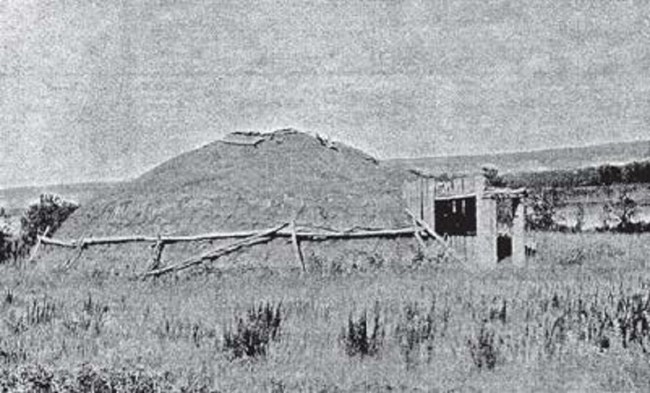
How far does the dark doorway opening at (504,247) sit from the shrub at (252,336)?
12673 mm

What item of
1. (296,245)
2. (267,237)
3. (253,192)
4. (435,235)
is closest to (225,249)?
(267,237)

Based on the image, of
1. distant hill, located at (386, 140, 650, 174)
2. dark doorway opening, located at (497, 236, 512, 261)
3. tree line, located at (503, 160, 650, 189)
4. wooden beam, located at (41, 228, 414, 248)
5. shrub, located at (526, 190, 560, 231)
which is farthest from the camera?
distant hill, located at (386, 140, 650, 174)

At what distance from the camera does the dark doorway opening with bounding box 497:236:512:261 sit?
2327cm

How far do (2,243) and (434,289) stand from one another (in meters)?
14.1

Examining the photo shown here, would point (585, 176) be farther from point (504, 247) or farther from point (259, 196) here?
point (259, 196)

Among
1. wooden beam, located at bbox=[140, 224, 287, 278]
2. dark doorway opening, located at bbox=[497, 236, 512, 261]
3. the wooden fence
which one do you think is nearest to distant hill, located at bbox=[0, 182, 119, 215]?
dark doorway opening, located at bbox=[497, 236, 512, 261]

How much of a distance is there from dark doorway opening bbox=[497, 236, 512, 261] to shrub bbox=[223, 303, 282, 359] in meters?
12.7

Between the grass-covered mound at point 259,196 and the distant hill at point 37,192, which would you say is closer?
the grass-covered mound at point 259,196

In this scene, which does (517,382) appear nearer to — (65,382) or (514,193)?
(65,382)

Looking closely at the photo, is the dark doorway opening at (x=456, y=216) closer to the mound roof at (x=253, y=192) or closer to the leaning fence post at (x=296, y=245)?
the mound roof at (x=253, y=192)

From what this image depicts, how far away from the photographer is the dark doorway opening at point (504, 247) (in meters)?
23.3

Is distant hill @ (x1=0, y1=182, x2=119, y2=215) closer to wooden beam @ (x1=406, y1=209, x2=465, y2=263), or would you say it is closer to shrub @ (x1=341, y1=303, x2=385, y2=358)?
wooden beam @ (x1=406, y1=209, x2=465, y2=263)

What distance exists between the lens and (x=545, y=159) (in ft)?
246

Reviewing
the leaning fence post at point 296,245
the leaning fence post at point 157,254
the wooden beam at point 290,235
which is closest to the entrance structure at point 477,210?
the wooden beam at point 290,235
